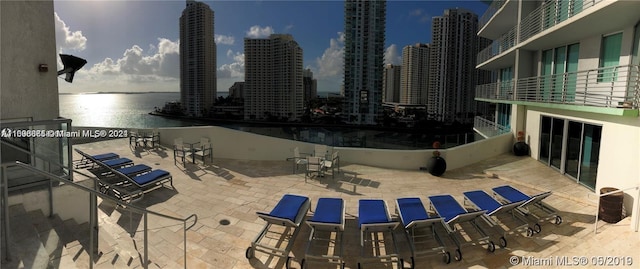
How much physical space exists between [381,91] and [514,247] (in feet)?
201

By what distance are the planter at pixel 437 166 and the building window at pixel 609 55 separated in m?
4.84

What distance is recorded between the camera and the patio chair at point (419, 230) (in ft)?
15.3

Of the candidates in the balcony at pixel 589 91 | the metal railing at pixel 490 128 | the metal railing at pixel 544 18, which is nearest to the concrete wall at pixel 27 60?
the balcony at pixel 589 91

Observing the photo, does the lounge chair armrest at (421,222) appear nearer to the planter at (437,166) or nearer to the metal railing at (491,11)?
the planter at (437,166)

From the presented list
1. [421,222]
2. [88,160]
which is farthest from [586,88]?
[88,160]

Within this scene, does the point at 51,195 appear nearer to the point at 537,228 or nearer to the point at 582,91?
the point at 537,228

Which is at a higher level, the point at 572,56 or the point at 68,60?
the point at 572,56

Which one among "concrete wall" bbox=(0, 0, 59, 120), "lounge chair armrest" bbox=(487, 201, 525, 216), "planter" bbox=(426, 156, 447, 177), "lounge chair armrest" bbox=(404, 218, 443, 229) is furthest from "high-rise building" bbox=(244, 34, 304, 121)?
"lounge chair armrest" bbox=(404, 218, 443, 229)

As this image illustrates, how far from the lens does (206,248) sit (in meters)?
5.04

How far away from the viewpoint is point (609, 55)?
8750 mm

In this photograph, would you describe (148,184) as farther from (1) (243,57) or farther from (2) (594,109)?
(1) (243,57)

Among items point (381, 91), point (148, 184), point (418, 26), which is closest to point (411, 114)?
point (381, 91)

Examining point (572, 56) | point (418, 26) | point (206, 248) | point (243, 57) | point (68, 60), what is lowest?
point (206, 248)

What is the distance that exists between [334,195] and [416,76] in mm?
68478
